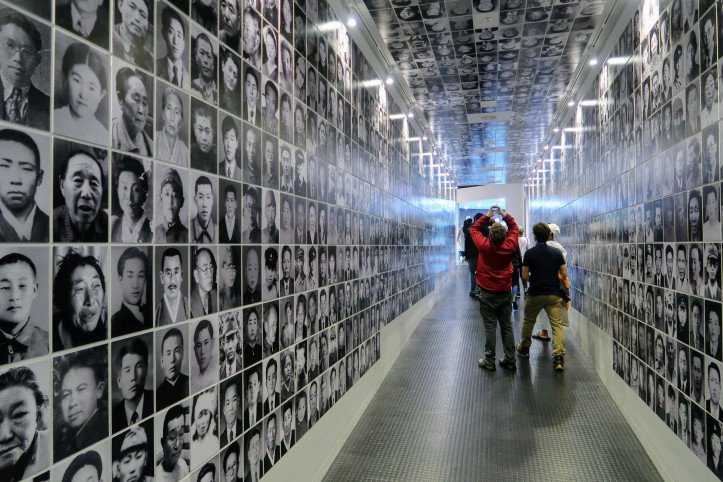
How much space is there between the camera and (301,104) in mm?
2457

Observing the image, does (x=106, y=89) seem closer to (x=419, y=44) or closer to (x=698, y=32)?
(x=698, y=32)

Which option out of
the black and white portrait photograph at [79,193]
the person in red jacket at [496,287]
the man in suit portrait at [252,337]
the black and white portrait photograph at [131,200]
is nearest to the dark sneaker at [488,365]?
the person in red jacket at [496,287]

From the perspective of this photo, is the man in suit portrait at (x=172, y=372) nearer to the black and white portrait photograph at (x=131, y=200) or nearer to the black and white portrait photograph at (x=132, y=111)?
the black and white portrait photograph at (x=131, y=200)

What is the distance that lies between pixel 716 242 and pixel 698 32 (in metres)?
0.93

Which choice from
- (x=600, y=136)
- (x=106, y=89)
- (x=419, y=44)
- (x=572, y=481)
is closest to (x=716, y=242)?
(x=572, y=481)

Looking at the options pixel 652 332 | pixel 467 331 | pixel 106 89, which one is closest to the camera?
pixel 106 89

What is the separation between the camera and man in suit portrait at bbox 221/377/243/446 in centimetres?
167

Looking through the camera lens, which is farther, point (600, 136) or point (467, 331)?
point (467, 331)

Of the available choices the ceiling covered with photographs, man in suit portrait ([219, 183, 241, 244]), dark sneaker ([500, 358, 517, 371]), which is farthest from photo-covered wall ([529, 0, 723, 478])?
man in suit portrait ([219, 183, 241, 244])

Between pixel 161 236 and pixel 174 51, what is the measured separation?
0.56m

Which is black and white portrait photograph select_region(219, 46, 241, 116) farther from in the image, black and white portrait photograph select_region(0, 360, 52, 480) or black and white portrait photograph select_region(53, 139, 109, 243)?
black and white portrait photograph select_region(0, 360, 52, 480)

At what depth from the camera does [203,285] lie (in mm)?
1567

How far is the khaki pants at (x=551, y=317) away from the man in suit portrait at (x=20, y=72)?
4506mm

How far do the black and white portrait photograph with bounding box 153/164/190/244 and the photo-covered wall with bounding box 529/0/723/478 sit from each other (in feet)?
6.64
